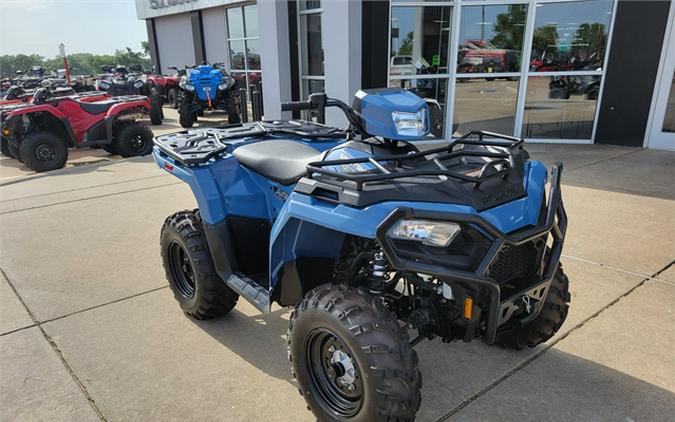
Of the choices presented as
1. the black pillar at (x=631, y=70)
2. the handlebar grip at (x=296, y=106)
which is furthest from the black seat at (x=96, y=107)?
the black pillar at (x=631, y=70)

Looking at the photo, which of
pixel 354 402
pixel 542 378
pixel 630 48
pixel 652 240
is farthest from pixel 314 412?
pixel 630 48

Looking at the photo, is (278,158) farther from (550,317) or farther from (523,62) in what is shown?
(523,62)

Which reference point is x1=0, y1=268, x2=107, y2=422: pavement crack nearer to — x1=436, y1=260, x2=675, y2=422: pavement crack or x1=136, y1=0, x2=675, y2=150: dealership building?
x1=436, y1=260, x2=675, y2=422: pavement crack

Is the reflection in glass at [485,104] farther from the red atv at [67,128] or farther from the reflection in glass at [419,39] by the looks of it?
the red atv at [67,128]

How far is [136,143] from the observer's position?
9258mm

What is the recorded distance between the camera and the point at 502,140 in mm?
2645

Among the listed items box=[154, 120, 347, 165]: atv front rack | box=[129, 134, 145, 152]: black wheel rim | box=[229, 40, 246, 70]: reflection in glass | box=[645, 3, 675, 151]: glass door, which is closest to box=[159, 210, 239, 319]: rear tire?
box=[154, 120, 347, 165]: atv front rack

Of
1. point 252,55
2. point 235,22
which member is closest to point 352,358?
point 252,55

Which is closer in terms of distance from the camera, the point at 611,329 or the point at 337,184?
the point at 337,184

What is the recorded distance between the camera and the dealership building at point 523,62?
7.73 meters

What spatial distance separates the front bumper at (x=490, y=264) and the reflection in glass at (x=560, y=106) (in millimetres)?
7392

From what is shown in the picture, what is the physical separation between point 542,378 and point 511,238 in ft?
3.80

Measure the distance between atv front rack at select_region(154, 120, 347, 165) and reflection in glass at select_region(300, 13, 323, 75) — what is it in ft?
23.5

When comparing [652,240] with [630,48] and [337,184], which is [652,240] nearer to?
[337,184]
